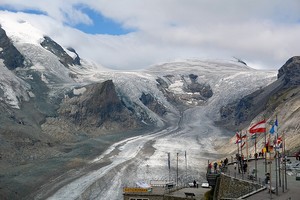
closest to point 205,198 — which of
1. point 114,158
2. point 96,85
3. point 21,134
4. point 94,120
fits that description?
point 114,158

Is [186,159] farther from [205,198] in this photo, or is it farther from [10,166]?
[205,198]

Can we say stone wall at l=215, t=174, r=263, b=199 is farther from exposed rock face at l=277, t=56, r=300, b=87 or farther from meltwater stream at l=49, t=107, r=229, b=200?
exposed rock face at l=277, t=56, r=300, b=87

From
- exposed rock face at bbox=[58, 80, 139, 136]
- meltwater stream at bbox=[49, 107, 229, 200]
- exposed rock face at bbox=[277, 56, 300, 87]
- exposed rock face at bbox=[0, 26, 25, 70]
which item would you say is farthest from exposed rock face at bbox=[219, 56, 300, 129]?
exposed rock face at bbox=[0, 26, 25, 70]

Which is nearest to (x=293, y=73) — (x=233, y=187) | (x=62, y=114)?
(x=62, y=114)

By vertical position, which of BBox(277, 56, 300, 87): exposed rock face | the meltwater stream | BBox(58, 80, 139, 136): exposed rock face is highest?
BBox(277, 56, 300, 87): exposed rock face

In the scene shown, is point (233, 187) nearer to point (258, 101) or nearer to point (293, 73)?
point (293, 73)

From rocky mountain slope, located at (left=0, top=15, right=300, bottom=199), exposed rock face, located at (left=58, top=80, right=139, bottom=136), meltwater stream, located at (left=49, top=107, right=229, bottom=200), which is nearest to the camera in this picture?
meltwater stream, located at (left=49, top=107, right=229, bottom=200)

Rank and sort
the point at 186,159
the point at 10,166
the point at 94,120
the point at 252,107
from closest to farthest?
the point at 10,166 < the point at 186,159 < the point at 94,120 < the point at 252,107
